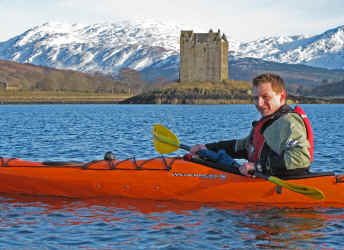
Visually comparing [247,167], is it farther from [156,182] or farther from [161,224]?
[156,182]

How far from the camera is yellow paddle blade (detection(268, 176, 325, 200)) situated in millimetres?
8156

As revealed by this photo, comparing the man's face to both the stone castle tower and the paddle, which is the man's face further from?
the stone castle tower

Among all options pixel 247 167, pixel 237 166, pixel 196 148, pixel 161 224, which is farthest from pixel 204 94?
pixel 247 167

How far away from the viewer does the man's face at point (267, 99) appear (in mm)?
7666

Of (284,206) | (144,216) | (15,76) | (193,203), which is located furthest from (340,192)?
(15,76)

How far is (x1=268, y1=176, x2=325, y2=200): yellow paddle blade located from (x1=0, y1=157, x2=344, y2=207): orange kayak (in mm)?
174

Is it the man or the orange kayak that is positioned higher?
the man

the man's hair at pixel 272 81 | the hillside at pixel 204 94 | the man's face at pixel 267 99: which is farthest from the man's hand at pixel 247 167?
the hillside at pixel 204 94

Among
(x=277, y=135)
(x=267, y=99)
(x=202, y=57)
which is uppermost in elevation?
(x=202, y=57)

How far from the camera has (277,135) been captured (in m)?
7.91

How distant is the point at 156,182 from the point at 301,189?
245 centimetres

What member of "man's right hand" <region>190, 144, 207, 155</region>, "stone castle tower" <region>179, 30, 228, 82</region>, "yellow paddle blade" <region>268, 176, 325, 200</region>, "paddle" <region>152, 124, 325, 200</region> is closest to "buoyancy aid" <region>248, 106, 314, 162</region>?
"paddle" <region>152, 124, 325, 200</region>

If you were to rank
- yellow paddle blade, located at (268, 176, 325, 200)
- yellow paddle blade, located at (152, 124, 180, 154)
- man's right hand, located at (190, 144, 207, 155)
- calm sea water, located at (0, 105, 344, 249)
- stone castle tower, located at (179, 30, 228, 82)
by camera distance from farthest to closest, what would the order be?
stone castle tower, located at (179, 30, 228, 82)
yellow paddle blade, located at (152, 124, 180, 154)
man's right hand, located at (190, 144, 207, 155)
yellow paddle blade, located at (268, 176, 325, 200)
calm sea water, located at (0, 105, 344, 249)

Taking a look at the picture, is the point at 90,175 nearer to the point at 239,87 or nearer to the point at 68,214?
the point at 68,214
